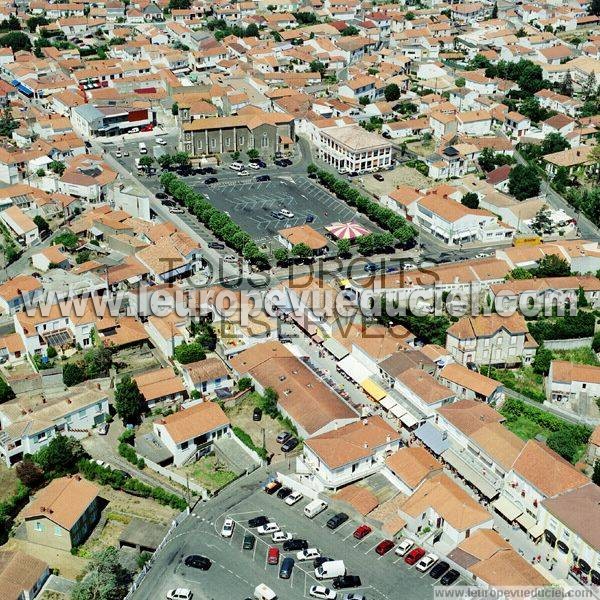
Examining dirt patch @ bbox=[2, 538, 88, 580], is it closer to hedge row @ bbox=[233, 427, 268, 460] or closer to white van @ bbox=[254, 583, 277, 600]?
white van @ bbox=[254, 583, 277, 600]

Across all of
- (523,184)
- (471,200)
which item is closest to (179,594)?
(471,200)

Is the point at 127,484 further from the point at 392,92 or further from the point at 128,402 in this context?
the point at 392,92

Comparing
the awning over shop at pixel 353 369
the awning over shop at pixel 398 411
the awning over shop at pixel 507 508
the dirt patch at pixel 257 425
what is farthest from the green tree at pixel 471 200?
the awning over shop at pixel 507 508

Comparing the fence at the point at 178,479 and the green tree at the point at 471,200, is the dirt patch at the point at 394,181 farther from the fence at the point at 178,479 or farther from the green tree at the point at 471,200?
the fence at the point at 178,479

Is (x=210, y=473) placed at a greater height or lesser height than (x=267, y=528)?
lesser

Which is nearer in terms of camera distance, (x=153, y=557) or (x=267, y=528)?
(x=153, y=557)

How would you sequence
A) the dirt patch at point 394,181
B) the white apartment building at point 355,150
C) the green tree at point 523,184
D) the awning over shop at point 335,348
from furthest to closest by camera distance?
the white apartment building at point 355,150 → the dirt patch at point 394,181 → the green tree at point 523,184 → the awning over shop at point 335,348

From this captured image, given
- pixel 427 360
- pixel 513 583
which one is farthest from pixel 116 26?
pixel 513 583
